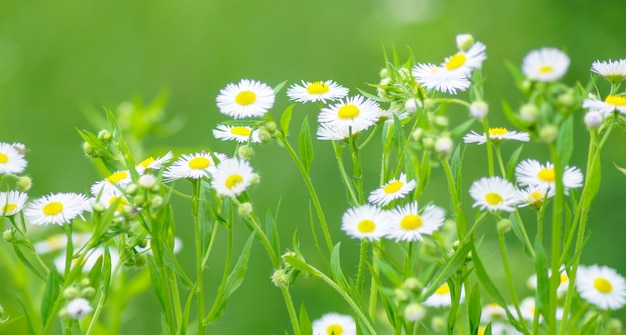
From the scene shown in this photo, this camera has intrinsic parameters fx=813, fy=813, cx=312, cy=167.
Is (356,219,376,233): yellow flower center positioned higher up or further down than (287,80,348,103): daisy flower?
further down

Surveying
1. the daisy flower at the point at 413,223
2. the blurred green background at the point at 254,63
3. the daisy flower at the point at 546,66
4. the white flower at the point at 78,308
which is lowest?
the white flower at the point at 78,308

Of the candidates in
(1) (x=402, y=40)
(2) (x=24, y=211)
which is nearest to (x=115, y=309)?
(2) (x=24, y=211)

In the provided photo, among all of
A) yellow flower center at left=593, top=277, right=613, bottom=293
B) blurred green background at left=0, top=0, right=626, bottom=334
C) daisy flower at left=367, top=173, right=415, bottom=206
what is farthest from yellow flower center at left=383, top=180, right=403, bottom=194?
blurred green background at left=0, top=0, right=626, bottom=334

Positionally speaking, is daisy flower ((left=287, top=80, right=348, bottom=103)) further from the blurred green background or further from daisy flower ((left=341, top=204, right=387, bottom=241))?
the blurred green background

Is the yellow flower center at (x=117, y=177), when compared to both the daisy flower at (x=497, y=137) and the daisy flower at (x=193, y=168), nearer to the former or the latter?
the daisy flower at (x=193, y=168)

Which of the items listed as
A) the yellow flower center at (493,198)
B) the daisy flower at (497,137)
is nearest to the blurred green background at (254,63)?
the daisy flower at (497,137)

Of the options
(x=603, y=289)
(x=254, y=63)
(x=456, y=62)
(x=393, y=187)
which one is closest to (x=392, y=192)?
(x=393, y=187)

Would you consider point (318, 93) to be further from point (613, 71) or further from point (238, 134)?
point (613, 71)
